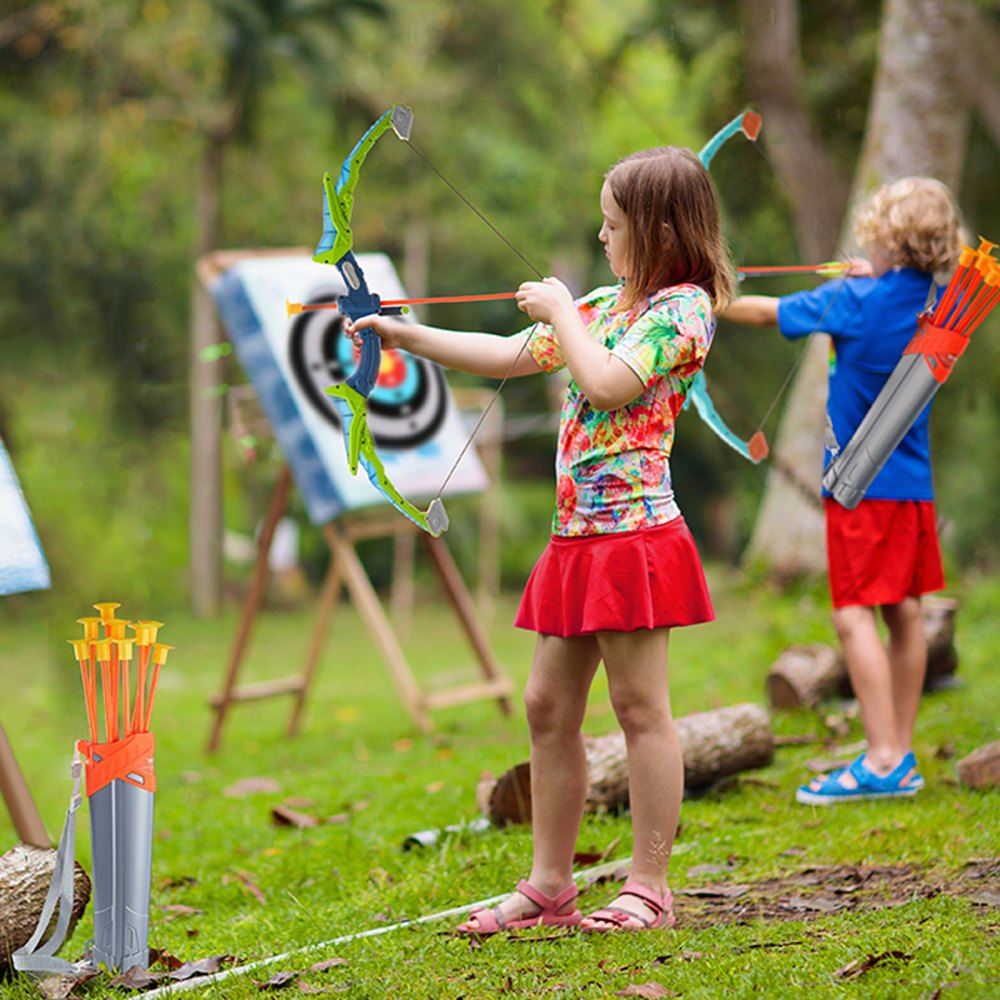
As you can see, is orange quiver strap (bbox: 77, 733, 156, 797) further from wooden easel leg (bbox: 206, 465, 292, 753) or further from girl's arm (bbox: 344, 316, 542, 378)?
wooden easel leg (bbox: 206, 465, 292, 753)

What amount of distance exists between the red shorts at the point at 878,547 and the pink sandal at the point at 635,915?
3.91 feet

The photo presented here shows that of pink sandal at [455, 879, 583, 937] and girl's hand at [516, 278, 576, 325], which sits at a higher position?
A: girl's hand at [516, 278, 576, 325]

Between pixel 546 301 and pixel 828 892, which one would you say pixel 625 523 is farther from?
pixel 828 892

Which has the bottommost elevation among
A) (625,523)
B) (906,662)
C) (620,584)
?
(906,662)

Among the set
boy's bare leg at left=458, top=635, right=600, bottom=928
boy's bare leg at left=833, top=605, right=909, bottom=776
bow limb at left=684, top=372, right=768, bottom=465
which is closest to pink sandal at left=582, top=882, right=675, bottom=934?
boy's bare leg at left=458, top=635, right=600, bottom=928

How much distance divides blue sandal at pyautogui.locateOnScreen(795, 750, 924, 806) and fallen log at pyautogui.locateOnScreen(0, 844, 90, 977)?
180cm

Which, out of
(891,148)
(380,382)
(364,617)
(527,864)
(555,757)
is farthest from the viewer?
(891,148)

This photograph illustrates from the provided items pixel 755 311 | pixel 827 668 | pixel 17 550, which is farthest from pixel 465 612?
pixel 17 550

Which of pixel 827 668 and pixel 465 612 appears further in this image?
pixel 465 612

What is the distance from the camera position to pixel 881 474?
3.50 metres

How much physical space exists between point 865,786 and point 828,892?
2.65 feet

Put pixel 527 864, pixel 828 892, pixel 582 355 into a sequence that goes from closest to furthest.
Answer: pixel 582 355 → pixel 828 892 → pixel 527 864

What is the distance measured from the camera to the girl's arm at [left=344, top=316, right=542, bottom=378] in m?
2.55

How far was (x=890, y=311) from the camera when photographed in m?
3.44
